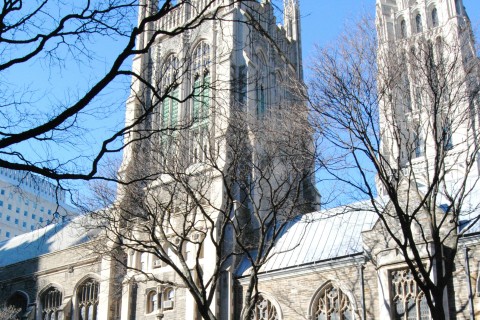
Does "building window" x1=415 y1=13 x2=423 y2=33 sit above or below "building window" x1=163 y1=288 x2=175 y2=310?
above

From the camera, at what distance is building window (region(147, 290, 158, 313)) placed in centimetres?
2791

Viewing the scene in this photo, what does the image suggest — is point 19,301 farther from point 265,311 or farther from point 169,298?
point 265,311

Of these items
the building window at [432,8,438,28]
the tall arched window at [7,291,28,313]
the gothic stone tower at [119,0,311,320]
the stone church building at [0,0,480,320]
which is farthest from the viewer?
the building window at [432,8,438,28]

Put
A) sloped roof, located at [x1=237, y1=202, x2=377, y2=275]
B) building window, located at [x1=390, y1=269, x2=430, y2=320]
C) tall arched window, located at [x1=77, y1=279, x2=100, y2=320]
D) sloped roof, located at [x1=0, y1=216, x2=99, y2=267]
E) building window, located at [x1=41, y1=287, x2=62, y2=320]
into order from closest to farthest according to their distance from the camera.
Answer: building window, located at [x1=390, y1=269, x2=430, y2=320] → sloped roof, located at [x1=237, y1=202, x2=377, y2=275] → tall arched window, located at [x1=77, y1=279, x2=100, y2=320] → building window, located at [x1=41, y1=287, x2=62, y2=320] → sloped roof, located at [x1=0, y1=216, x2=99, y2=267]

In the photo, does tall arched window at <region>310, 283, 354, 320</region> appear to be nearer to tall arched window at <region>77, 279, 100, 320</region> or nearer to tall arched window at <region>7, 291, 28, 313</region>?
tall arched window at <region>77, 279, 100, 320</region>

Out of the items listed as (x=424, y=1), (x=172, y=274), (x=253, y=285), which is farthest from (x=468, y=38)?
(x=424, y=1)

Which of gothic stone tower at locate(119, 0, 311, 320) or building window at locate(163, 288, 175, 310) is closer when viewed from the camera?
gothic stone tower at locate(119, 0, 311, 320)

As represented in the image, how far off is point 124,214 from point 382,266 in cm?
880

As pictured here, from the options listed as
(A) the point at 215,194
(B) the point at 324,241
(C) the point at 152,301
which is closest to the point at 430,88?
(B) the point at 324,241

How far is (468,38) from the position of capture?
15328 millimetres

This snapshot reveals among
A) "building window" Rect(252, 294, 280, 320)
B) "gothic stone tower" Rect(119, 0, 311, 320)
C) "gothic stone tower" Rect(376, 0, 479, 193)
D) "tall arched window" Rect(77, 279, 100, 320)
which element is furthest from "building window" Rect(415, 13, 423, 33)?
"gothic stone tower" Rect(376, 0, 479, 193)

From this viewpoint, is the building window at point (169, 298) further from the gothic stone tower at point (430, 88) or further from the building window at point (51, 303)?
the gothic stone tower at point (430, 88)

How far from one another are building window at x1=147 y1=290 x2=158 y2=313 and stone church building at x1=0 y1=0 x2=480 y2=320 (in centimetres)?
6

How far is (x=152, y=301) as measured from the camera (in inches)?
1109
